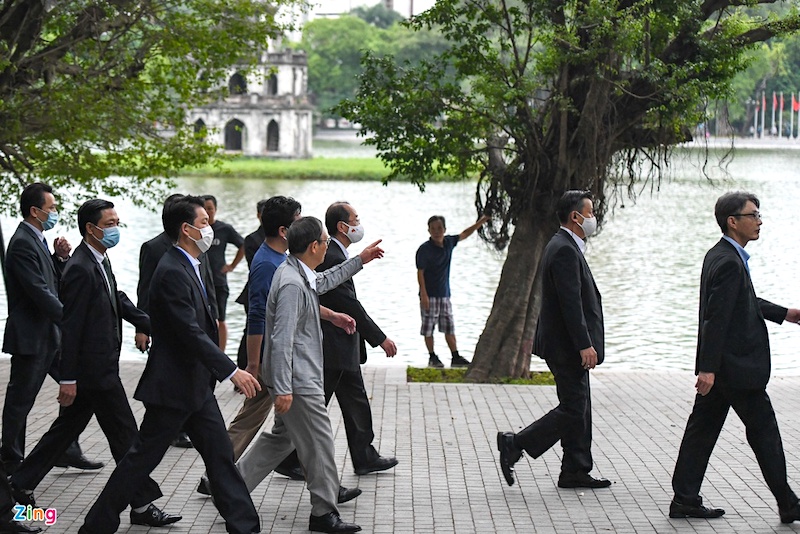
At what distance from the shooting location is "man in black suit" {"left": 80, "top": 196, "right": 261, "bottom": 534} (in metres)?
6.83

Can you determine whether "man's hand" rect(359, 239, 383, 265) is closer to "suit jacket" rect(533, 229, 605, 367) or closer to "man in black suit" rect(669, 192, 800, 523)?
"suit jacket" rect(533, 229, 605, 367)

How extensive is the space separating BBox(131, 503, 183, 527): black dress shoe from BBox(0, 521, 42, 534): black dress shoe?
1.78 feet

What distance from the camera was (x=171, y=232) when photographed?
23.4 ft

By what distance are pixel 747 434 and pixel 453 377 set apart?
6750 millimetres

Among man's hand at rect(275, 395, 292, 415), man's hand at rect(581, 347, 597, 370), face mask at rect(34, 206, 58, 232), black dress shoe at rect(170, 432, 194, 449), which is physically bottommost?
black dress shoe at rect(170, 432, 194, 449)

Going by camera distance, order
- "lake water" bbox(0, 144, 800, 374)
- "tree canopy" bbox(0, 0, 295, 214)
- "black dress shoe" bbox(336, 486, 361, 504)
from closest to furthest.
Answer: "black dress shoe" bbox(336, 486, 361, 504), "tree canopy" bbox(0, 0, 295, 214), "lake water" bbox(0, 144, 800, 374)

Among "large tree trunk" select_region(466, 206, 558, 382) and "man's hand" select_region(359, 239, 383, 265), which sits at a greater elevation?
"man's hand" select_region(359, 239, 383, 265)

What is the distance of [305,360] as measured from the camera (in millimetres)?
7211

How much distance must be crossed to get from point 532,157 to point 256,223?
27.5 m

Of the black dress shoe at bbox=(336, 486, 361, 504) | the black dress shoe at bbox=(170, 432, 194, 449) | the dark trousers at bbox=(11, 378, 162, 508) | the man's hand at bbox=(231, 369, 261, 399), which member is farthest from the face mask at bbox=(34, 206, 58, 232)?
the black dress shoe at bbox=(336, 486, 361, 504)

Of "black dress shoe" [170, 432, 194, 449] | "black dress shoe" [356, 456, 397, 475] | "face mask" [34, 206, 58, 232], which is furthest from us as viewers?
"black dress shoe" [170, 432, 194, 449]

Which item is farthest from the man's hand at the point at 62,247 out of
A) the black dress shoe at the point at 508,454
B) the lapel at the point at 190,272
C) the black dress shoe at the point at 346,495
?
the black dress shoe at the point at 508,454

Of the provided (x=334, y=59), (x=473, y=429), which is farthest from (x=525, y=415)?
Answer: (x=334, y=59)

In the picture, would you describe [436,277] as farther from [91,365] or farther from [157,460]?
[157,460]
